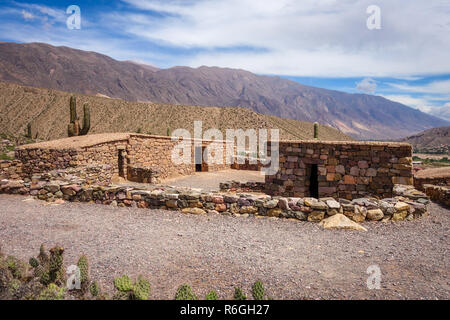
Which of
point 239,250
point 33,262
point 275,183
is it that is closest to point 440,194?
point 275,183

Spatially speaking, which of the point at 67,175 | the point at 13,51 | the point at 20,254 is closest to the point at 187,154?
the point at 67,175

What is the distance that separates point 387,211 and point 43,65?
156956mm

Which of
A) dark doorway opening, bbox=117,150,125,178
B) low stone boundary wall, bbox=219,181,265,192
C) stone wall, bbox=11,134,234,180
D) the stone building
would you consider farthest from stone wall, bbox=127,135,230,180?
low stone boundary wall, bbox=219,181,265,192

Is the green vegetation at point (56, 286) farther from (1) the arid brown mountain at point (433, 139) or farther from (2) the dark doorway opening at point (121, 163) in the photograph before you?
(1) the arid brown mountain at point (433, 139)

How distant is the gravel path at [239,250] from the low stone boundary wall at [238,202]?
0.22 meters

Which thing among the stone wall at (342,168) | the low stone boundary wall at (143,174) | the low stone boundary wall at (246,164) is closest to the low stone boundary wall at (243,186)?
the stone wall at (342,168)

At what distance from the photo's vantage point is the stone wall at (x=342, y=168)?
8.17m

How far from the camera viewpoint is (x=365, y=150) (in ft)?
27.9

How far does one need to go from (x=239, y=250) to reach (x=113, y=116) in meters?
56.0

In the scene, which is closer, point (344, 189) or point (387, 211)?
point (387, 211)

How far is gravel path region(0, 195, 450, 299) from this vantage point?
11.5 ft

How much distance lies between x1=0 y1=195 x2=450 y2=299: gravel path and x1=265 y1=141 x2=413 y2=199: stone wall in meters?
2.05
